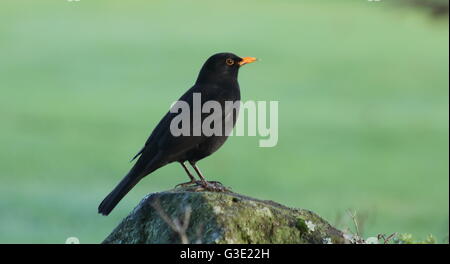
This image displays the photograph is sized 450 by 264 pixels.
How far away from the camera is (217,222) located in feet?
16.5

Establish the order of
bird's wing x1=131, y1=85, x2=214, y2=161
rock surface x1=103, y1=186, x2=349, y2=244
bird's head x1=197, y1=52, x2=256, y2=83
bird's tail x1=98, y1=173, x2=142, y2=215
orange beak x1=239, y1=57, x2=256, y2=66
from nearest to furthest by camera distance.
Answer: rock surface x1=103, y1=186, x2=349, y2=244 < bird's tail x1=98, y1=173, x2=142, y2=215 < bird's wing x1=131, y1=85, x2=214, y2=161 < bird's head x1=197, y1=52, x2=256, y2=83 < orange beak x1=239, y1=57, x2=256, y2=66

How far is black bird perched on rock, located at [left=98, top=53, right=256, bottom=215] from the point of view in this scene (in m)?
6.12

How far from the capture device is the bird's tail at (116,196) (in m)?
5.91

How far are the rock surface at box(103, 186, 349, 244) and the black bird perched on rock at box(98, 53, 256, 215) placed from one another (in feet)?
1.69

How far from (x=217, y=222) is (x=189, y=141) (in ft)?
4.77

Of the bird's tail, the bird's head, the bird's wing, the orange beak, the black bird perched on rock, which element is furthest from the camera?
the orange beak

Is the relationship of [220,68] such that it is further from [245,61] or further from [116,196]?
[116,196]

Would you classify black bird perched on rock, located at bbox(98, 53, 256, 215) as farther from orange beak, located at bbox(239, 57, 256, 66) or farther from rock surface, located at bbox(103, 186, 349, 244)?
rock surface, located at bbox(103, 186, 349, 244)

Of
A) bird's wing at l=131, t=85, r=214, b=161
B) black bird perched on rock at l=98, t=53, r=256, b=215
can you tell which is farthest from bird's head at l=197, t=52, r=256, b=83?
bird's wing at l=131, t=85, r=214, b=161

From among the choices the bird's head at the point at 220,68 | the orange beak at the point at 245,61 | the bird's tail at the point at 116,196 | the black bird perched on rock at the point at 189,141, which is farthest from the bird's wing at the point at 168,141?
the orange beak at the point at 245,61

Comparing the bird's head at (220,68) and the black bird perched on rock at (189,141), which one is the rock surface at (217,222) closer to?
the black bird perched on rock at (189,141)
